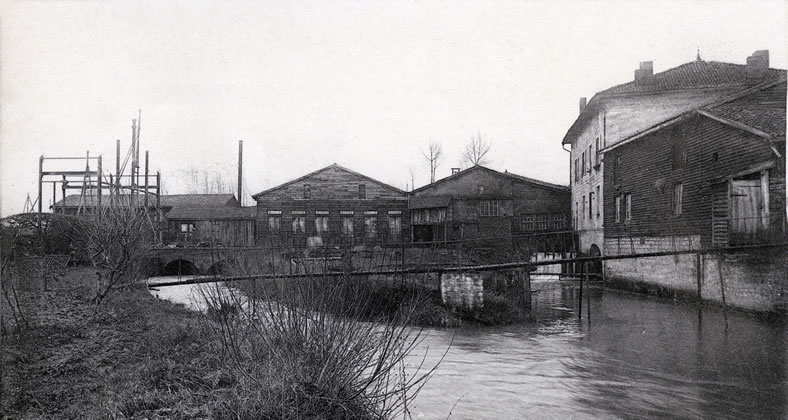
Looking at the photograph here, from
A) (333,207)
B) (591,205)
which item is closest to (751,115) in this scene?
(591,205)

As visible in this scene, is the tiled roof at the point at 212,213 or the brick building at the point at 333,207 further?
the tiled roof at the point at 212,213

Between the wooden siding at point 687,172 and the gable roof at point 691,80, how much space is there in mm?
4174

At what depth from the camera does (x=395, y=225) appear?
36312 mm

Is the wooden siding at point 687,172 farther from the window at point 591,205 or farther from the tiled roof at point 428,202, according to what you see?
the tiled roof at point 428,202

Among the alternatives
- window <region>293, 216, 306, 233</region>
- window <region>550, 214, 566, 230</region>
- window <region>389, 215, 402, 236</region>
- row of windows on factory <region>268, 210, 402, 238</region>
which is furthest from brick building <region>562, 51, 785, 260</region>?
window <region>293, 216, 306, 233</region>

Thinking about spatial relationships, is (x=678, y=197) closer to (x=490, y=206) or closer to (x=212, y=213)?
(x=490, y=206)

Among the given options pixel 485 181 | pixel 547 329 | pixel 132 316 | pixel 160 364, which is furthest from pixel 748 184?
pixel 485 181

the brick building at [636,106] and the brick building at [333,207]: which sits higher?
the brick building at [636,106]

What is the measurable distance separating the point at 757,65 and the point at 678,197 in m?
7.29

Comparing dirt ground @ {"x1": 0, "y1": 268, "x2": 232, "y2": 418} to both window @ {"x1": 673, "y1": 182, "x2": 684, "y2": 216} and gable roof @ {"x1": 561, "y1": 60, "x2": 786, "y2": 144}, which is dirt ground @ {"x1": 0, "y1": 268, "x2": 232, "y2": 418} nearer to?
window @ {"x1": 673, "y1": 182, "x2": 684, "y2": 216}

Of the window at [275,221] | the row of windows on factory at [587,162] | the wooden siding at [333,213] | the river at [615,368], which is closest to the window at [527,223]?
the row of windows on factory at [587,162]

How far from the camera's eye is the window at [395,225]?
3612cm

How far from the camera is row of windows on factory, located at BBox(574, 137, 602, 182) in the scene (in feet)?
91.6

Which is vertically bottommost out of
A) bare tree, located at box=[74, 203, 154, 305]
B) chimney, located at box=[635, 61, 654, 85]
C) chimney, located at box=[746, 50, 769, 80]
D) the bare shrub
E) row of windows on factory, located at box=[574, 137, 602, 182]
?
Result: the bare shrub
